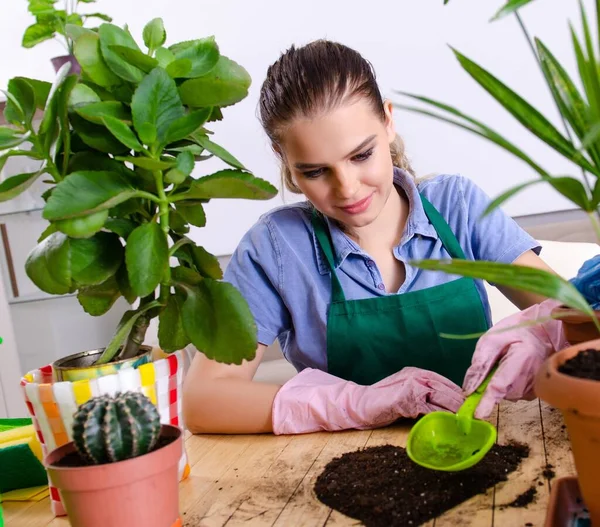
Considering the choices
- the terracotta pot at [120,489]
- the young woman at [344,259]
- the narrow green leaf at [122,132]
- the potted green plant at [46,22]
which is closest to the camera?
the terracotta pot at [120,489]

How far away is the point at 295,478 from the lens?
871mm

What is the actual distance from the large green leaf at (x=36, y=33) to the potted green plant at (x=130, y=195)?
1.84 m

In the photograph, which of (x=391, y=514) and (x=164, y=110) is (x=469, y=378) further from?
(x=164, y=110)

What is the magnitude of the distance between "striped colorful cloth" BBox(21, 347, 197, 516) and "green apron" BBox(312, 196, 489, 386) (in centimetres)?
57

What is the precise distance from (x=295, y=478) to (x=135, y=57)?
558mm

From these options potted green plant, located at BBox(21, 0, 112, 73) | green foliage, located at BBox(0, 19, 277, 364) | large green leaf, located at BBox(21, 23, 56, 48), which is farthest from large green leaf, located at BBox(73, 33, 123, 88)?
large green leaf, located at BBox(21, 23, 56, 48)

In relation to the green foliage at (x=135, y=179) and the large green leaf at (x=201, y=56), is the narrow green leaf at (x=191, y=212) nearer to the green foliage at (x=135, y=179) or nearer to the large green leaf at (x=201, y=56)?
the green foliage at (x=135, y=179)

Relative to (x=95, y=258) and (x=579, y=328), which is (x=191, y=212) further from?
(x=579, y=328)

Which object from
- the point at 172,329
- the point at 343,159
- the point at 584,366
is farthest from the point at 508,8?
the point at 343,159

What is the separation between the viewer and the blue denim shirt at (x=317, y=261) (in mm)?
1477

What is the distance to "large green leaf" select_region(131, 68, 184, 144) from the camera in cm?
78

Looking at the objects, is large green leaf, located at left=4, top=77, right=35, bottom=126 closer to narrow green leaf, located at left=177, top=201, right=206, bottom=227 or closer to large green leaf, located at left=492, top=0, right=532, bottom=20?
narrow green leaf, located at left=177, top=201, right=206, bottom=227

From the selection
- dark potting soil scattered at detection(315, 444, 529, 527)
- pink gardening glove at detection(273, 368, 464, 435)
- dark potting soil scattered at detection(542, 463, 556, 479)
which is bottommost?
dark potting soil scattered at detection(542, 463, 556, 479)

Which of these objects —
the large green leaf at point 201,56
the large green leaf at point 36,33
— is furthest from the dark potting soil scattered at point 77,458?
the large green leaf at point 36,33
